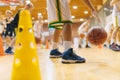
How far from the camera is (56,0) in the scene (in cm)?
230

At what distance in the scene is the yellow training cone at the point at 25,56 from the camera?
1124 millimetres

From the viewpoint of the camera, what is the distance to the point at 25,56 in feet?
3.82

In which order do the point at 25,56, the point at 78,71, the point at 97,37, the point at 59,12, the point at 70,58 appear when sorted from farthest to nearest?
the point at 97,37 < the point at 59,12 < the point at 70,58 < the point at 78,71 < the point at 25,56

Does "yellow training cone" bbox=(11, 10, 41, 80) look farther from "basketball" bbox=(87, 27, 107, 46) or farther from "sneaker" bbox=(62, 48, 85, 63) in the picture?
"basketball" bbox=(87, 27, 107, 46)

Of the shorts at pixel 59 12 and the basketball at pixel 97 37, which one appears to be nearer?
the shorts at pixel 59 12

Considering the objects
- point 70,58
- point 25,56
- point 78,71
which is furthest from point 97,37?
point 25,56

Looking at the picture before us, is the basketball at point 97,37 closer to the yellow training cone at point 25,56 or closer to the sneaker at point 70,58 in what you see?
the sneaker at point 70,58

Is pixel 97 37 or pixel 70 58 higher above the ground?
pixel 97 37

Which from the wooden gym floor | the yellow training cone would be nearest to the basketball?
the wooden gym floor

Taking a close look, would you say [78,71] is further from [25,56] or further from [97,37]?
[97,37]

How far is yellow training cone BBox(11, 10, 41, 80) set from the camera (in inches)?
44.3

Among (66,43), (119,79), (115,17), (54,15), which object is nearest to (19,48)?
(119,79)

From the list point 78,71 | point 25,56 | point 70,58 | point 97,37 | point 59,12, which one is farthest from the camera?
point 97,37

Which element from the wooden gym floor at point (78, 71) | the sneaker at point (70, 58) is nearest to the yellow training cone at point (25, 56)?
the wooden gym floor at point (78, 71)
